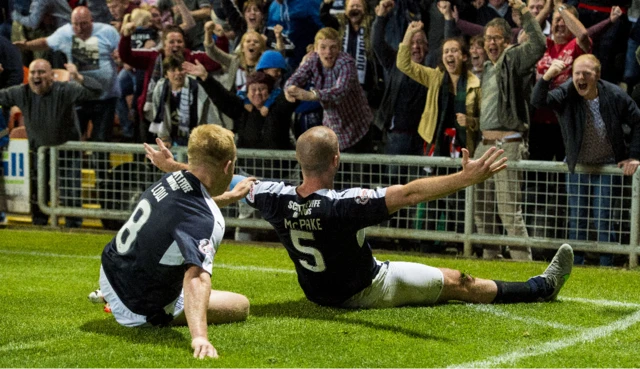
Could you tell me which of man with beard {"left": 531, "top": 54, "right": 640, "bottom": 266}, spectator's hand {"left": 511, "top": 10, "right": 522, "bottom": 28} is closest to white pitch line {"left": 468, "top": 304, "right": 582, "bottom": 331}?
man with beard {"left": 531, "top": 54, "right": 640, "bottom": 266}

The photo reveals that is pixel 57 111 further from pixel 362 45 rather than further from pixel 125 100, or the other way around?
pixel 362 45

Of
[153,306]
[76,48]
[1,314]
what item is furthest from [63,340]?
[76,48]

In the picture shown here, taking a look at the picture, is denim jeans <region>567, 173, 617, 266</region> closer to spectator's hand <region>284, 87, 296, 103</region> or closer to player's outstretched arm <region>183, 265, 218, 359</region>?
spectator's hand <region>284, 87, 296, 103</region>

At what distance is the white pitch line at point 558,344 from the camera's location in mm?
6145

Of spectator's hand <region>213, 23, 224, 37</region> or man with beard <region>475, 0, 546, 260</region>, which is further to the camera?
spectator's hand <region>213, 23, 224, 37</region>

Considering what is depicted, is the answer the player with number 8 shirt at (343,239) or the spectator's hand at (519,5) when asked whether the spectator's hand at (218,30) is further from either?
the player with number 8 shirt at (343,239)

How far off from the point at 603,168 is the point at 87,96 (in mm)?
6632

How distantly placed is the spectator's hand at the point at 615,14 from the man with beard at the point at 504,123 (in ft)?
3.82

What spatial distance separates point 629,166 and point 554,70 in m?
1.23

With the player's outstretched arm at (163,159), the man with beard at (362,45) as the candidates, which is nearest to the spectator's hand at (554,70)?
the man with beard at (362,45)

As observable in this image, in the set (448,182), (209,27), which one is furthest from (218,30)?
(448,182)

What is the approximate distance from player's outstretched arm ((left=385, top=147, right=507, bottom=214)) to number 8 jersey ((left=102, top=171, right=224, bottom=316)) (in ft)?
3.92

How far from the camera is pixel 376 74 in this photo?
13000 mm

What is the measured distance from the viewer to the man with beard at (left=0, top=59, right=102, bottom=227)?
44.5 ft
